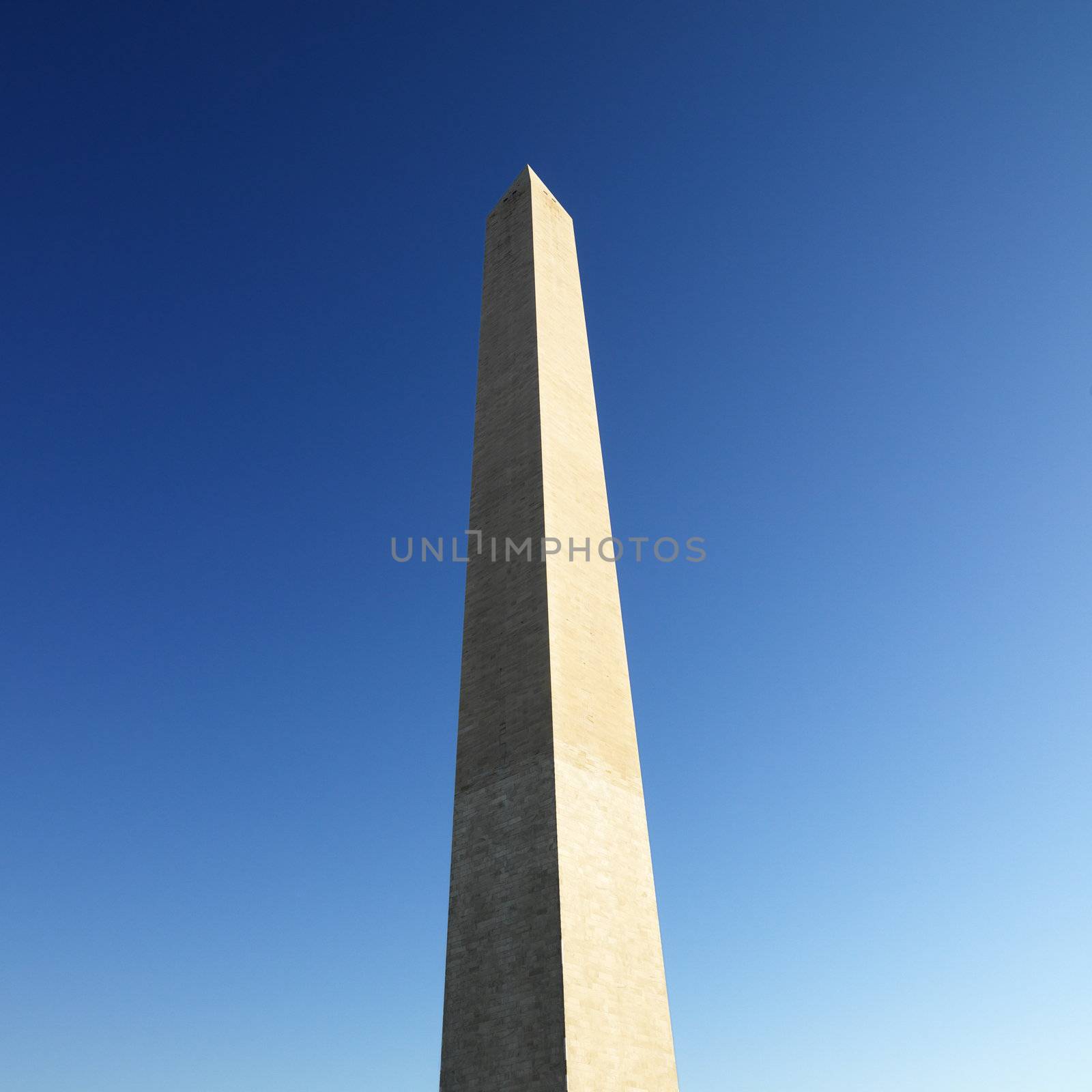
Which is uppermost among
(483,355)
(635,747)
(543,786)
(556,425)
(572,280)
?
(572,280)

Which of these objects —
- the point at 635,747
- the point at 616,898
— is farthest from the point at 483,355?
the point at 616,898

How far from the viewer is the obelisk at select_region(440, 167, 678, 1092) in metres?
14.0

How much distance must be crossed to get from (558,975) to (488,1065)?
1875mm

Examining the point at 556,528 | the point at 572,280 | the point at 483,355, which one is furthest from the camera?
the point at 572,280

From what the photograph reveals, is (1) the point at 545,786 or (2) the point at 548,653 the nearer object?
(1) the point at 545,786

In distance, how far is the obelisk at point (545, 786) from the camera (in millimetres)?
13984

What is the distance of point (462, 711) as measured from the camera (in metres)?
17.8

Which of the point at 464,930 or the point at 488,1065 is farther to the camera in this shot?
the point at 464,930

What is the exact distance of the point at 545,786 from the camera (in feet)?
50.3

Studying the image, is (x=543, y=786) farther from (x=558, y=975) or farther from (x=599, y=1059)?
(x=599, y=1059)

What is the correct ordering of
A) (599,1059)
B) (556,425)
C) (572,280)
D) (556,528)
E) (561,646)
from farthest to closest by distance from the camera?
(572,280), (556,425), (556,528), (561,646), (599,1059)

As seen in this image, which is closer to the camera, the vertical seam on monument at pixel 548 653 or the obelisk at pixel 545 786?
the vertical seam on monument at pixel 548 653

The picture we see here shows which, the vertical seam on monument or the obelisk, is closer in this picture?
the vertical seam on monument

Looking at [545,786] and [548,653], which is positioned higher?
[548,653]
